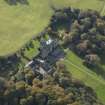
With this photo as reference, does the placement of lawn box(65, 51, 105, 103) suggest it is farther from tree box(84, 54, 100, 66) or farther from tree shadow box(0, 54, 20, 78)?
tree shadow box(0, 54, 20, 78)

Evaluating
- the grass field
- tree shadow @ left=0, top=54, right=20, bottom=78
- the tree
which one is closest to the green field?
the grass field

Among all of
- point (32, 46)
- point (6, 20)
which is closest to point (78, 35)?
point (32, 46)

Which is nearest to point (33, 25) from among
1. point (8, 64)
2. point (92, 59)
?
point (8, 64)

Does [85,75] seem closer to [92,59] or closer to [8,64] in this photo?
[92,59]

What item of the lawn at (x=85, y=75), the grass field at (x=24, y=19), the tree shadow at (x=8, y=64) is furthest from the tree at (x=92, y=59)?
the tree shadow at (x=8, y=64)

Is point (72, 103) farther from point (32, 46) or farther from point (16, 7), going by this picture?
point (16, 7)
